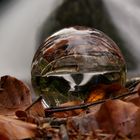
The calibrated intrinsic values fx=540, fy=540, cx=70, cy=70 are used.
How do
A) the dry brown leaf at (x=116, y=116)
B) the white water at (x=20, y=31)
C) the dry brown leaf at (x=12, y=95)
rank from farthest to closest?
the white water at (x=20, y=31) → the dry brown leaf at (x=12, y=95) → the dry brown leaf at (x=116, y=116)

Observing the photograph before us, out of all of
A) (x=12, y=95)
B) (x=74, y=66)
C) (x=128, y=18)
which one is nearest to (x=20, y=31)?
(x=128, y=18)

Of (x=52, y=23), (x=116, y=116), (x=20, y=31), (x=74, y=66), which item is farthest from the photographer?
(x=20, y=31)

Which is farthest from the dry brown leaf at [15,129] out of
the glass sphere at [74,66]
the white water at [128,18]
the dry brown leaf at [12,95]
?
the white water at [128,18]

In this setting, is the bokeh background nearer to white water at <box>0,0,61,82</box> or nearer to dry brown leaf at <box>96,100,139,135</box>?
white water at <box>0,0,61,82</box>

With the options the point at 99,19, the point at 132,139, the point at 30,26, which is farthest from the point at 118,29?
the point at 132,139

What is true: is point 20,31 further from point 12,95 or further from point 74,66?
point 12,95

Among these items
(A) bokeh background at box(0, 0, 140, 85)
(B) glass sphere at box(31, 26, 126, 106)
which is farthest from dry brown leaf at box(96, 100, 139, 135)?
(A) bokeh background at box(0, 0, 140, 85)

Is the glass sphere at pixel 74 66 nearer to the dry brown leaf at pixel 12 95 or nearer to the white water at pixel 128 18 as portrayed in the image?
the dry brown leaf at pixel 12 95

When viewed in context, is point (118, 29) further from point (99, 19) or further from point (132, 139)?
point (132, 139)
